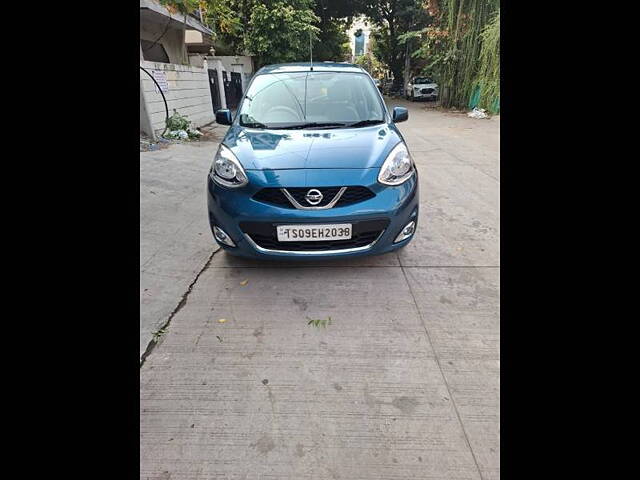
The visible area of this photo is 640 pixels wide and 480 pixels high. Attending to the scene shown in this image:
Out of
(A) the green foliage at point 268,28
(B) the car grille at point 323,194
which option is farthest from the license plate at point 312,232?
(A) the green foliage at point 268,28

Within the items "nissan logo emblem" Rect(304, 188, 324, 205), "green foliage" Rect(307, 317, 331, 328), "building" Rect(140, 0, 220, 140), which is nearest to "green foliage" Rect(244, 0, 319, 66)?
"building" Rect(140, 0, 220, 140)

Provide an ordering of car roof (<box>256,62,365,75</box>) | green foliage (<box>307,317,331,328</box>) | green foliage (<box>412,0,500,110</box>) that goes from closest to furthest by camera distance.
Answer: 1. green foliage (<box>307,317,331,328</box>)
2. car roof (<box>256,62,365,75</box>)
3. green foliage (<box>412,0,500,110</box>)

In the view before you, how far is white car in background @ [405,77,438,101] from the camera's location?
22859 mm

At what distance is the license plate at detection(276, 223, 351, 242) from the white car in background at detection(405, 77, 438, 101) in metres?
22.6

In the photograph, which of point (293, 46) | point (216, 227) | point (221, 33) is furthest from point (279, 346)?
point (221, 33)

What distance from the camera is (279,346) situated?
88.0 inches

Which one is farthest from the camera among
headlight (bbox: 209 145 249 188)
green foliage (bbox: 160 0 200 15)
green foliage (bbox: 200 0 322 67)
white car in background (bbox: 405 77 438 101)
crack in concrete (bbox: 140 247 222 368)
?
white car in background (bbox: 405 77 438 101)

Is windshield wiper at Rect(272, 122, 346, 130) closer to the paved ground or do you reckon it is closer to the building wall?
the paved ground

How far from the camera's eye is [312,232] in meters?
2.56

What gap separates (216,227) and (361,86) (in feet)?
6.90

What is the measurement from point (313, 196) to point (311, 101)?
1.50 metres

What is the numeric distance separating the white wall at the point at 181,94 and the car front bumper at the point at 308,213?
5.99m

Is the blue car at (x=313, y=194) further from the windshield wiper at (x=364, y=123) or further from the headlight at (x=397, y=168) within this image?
the windshield wiper at (x=364, y=123)

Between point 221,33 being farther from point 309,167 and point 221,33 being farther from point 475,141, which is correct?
point 309,167
